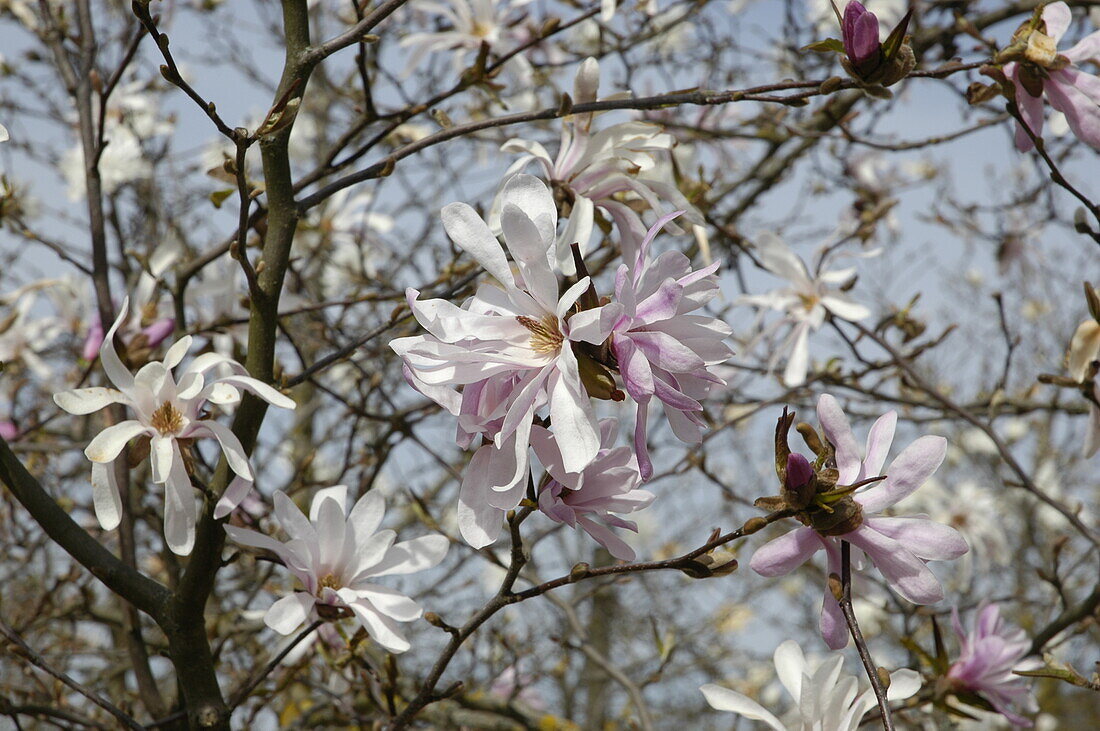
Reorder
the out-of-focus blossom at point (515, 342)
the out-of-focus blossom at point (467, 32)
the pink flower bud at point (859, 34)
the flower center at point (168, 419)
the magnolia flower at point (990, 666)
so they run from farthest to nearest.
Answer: the out-of-focus blossom at point (467, 32) → the magnolia flower at point (990, 666) → the flower center at point (168, 419) → the pink flower bud at point (859, 34) → the out-of-focus blossom at point (515, 342)

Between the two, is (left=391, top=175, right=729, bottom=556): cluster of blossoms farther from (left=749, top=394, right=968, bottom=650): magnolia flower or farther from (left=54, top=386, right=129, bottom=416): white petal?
(left=54, top=386, right=129, bottom=416): white petal

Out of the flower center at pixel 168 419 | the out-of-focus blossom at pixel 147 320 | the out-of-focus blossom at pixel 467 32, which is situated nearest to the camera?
the flower center at pixel 168 419

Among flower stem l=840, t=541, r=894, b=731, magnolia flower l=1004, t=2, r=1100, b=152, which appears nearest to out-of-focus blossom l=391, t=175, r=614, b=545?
flower stem l=840, t=541, r=894, b=731

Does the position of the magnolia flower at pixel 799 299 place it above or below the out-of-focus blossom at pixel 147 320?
above

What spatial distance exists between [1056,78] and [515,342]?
879mm

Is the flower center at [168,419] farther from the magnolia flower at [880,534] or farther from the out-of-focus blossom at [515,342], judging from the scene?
the magnolia flower at [880,534]

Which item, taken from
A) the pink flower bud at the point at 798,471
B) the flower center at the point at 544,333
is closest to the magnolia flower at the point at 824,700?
the pink flower bud at the point at 798,471

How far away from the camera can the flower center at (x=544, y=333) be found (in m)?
0.88

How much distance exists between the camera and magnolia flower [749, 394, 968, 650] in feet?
3.06

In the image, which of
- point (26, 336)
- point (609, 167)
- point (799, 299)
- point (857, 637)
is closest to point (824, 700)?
point (857, 637)

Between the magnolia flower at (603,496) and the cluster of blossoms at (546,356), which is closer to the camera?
the cluster of blossoms at (546,356)

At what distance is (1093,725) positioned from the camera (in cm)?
1169

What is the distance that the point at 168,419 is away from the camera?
1145 mm

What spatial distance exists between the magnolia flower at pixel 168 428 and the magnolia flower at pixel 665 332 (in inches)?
17.6
